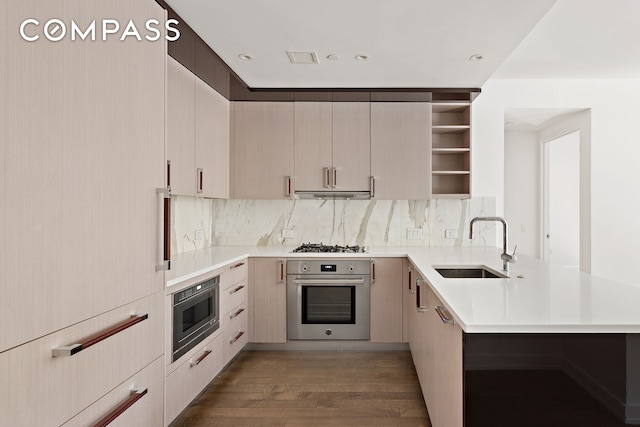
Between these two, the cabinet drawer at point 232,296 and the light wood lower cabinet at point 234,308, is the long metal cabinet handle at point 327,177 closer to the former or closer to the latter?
the light wood lower cabinet at point 234,308

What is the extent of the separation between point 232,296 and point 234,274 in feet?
0.58

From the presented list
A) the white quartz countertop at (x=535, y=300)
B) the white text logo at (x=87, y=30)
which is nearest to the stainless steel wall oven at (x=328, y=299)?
the white quartz countertop at (x=535, y=300)

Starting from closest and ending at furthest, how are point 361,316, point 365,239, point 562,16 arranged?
point 562,16, point 361,316, point 365,239

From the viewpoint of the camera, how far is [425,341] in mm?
2289

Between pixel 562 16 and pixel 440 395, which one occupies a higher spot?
pixel 562 16

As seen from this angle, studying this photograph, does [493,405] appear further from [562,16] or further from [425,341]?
[562,16]

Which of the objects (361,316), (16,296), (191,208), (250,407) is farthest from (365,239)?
(16,296)

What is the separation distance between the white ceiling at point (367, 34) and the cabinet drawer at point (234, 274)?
1.62 m

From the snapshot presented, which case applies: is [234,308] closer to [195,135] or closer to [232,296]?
[232,296]

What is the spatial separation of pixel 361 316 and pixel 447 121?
2241 millimetres

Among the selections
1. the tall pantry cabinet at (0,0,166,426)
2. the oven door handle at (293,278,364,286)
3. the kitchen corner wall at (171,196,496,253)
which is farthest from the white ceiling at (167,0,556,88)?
the oven door handle at (293,278,364,286)

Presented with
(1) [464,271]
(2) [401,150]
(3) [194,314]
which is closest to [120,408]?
(3) [194,314]

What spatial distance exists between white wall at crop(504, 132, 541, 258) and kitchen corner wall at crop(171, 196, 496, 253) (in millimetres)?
1700

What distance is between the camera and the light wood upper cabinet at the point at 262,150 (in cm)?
364
